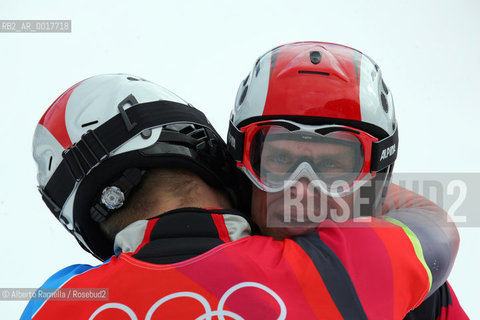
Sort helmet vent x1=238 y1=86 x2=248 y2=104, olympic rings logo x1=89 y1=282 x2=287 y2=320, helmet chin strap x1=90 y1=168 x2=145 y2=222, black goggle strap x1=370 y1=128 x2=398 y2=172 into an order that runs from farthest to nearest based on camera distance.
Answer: helmet vent x1=238 y1=86 x2=248 y2=104
black goggle strap x1=370 y1=128 x2=398 y2=172
helmet chin strap x1=90 y1=168 x2=145 y2=222
olympic rings logo x1=89 y1=282 x2=287 y2=320

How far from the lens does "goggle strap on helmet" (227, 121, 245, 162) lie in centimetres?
207

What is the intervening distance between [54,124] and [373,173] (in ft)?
3.79

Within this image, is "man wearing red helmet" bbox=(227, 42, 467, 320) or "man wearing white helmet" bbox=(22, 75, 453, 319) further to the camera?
"man wearing red helmet" bbox=(227, 42, 467, 320)

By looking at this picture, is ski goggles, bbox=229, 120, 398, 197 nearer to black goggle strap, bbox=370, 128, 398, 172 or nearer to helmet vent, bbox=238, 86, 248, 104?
black goggle strap, bbox=370, 128, 398, 172

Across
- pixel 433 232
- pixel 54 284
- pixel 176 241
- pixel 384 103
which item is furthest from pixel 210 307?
pixel 384 103

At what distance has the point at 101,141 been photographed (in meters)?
1.95

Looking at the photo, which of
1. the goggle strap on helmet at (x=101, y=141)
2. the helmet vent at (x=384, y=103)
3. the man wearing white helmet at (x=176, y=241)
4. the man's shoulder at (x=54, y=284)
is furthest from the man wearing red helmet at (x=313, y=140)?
the man's shoulder at (x=54, y=284)

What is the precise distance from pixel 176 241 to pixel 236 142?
59 cm

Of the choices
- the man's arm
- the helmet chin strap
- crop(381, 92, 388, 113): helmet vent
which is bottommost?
the man's arm

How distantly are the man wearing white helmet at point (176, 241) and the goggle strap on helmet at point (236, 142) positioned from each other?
71 millimetres

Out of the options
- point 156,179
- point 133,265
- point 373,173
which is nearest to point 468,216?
point 373,173

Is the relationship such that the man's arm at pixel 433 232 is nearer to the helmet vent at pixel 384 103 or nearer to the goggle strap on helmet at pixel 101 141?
the helmet vent at pixel 384 103

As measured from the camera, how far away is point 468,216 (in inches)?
99.5

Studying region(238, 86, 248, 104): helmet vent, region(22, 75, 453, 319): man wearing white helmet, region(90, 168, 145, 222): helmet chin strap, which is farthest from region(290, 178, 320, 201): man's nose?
region(90, 168, 145, 222): helmet chin strap
